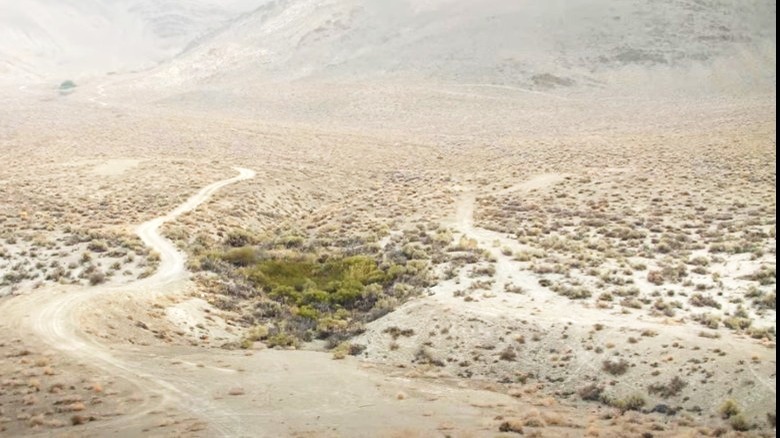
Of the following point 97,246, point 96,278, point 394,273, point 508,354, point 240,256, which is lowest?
point 508,354

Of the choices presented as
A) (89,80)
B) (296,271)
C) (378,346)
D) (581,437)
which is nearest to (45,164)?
(296,271)

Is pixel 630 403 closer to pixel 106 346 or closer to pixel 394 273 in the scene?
pixel 394 273

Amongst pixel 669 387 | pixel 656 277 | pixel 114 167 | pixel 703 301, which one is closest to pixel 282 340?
pixel 669 387

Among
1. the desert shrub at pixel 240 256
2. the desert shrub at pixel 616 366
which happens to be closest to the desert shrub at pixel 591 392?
the desert shrub at pixel 616 366

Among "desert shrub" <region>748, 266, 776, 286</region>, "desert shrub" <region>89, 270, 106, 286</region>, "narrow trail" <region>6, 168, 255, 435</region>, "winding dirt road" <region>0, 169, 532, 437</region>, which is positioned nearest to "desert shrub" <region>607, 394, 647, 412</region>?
"winding dirt road" <region>0, 169, 532, 437</region>

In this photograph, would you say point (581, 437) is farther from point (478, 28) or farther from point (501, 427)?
point (478, 28)

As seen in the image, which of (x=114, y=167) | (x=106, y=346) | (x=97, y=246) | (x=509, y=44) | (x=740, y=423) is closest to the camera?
(x=740, y=423)
